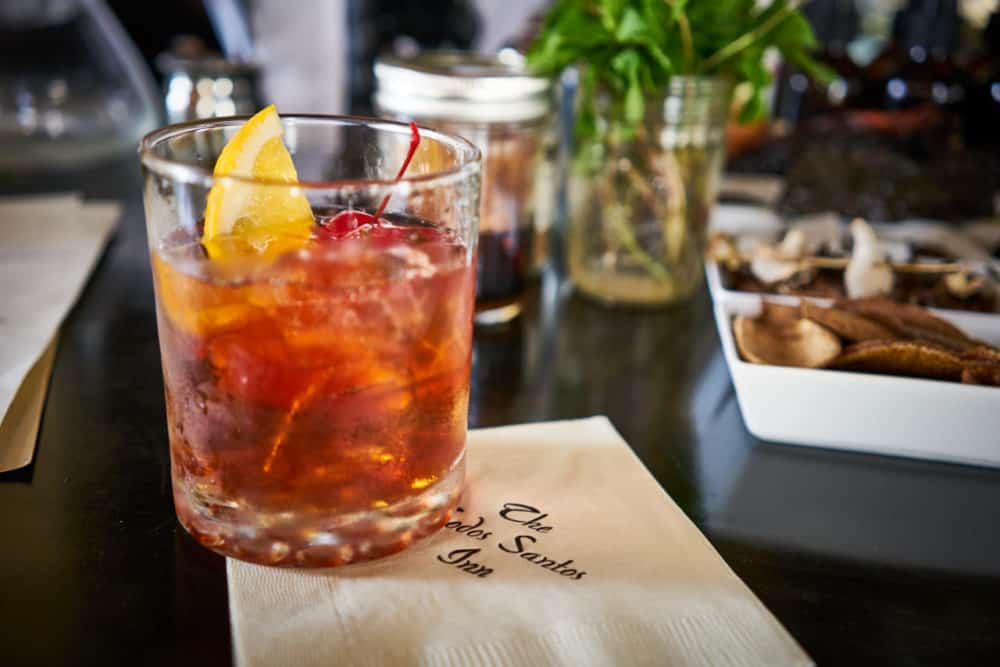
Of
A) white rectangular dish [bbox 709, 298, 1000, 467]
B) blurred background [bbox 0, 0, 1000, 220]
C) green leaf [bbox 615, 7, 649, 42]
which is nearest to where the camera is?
white rectangular dish [bbox 709, 298, 1000, 467]

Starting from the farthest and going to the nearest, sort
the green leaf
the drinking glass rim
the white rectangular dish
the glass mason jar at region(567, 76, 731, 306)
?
the glass mason jar at region(567, 76, 731, 306) → the green leaf → the white rectangular dish → the drinking glass rim

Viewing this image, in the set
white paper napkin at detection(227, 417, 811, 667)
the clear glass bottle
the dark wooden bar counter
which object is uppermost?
the clear glass bottle

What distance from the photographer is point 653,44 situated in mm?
784

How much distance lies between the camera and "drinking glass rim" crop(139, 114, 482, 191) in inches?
17.0

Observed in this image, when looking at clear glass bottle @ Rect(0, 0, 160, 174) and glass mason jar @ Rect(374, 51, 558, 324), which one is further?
clear glass bottle @ Rect(0, 0, 160, 174)

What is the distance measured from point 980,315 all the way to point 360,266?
0.59 meters

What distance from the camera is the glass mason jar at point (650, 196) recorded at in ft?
2.93

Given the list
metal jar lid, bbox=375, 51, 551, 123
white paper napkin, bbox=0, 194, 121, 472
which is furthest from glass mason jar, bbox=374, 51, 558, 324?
white paper napkin, bbox=0, 194, 121, 472

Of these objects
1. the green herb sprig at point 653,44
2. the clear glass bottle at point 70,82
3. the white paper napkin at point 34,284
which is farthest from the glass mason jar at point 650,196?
the clear glass bottle at point 70,82

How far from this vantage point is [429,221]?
489 millimetres

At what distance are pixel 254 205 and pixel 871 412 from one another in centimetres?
45

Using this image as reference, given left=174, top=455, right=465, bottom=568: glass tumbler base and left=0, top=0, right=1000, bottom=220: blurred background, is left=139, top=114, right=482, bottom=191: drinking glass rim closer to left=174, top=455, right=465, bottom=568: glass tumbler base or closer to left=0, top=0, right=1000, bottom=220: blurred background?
left=174, top=455, right=465, bottom=568: glass tumbler base

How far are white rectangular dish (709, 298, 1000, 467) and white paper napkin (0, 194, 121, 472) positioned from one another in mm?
522

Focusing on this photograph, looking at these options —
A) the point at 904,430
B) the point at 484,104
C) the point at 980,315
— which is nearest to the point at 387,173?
the point at 484,104
